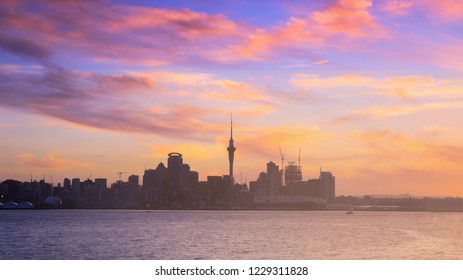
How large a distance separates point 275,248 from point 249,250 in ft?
12.4

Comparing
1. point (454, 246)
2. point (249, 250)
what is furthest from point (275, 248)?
point (454, 246)

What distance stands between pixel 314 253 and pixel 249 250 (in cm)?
657

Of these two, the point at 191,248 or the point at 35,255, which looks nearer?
the point at 35,255

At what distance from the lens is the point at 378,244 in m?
82.7

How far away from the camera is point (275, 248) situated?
7406 centimetres
